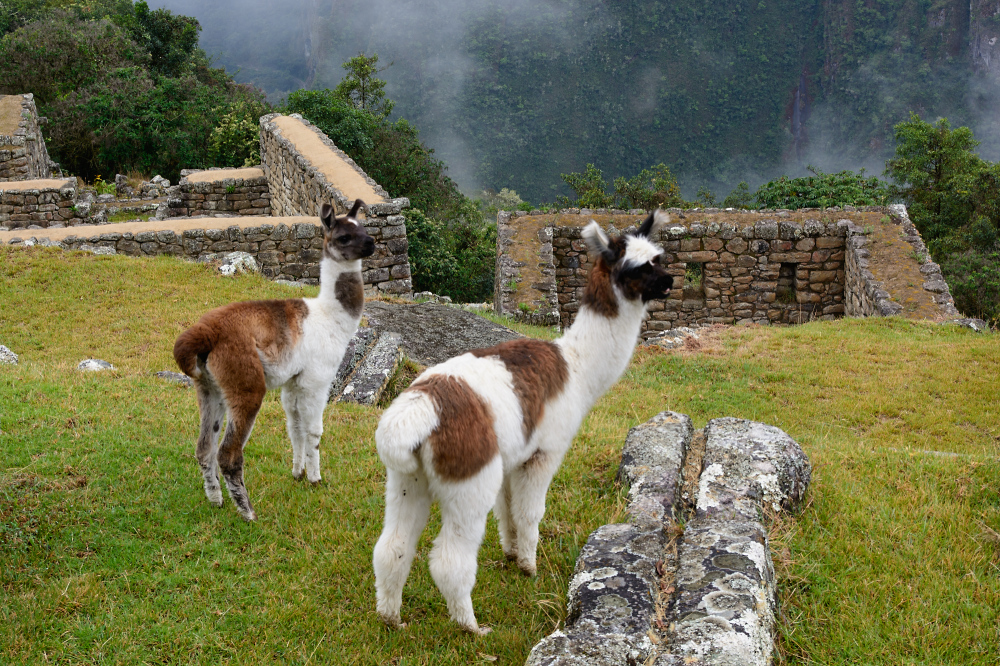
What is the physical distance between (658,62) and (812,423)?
171 feet

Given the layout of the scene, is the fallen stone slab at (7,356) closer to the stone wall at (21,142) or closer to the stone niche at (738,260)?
the stone niche at (738,260)

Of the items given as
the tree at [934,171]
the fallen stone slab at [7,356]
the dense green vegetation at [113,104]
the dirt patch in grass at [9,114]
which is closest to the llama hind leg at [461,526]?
the fallen stone slab at [7,356]

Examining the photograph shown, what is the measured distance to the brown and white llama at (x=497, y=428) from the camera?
3580 mm

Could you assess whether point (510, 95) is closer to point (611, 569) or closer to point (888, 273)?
point (888, 273)

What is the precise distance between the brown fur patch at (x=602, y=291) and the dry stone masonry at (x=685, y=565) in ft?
3.88

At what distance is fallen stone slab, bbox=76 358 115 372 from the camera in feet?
26.9

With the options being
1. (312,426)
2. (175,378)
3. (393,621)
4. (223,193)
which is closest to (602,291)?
(393,621)

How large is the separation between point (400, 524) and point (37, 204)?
17114 mm

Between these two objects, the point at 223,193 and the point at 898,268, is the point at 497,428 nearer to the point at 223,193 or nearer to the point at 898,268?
the point at 898,268

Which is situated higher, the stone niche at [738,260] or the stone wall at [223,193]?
the stone wall at [223,193]

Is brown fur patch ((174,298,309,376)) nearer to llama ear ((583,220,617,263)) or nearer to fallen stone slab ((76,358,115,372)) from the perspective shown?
llama ear ((583,220,617,263))

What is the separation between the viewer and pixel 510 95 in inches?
2202

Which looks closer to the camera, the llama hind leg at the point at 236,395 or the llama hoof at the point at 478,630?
the llama hoof at the point at 478,630

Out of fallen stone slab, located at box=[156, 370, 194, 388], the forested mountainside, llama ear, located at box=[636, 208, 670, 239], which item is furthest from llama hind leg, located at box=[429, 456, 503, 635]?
the forested mountainside
